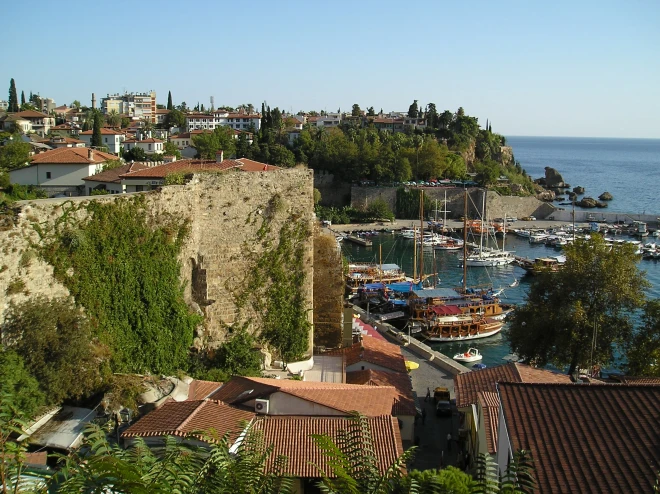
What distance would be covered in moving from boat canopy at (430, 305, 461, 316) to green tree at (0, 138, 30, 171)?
21.8 meters

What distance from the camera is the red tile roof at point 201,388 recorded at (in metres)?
14.8

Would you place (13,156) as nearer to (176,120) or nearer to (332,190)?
(332,190)

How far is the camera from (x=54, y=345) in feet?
42.0

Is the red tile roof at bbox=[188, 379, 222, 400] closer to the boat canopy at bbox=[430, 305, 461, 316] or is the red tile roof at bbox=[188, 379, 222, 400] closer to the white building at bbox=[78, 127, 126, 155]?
the boat canopy at bbox=[430, 305, 461, 316]

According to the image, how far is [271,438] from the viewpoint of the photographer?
1230 centimetres

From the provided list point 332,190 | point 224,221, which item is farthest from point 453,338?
point 332,190

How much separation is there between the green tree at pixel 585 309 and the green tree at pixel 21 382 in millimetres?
14531

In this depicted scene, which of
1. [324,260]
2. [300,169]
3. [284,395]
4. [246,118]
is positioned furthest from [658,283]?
[246,118]

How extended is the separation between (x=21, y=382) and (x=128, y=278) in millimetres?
3351

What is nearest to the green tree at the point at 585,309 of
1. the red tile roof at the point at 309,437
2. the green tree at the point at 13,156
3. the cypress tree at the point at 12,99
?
the red tile roof at the point at 309,437

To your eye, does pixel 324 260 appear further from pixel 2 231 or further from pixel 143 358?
pixel 2 231

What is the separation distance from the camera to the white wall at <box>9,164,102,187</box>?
28328 mm

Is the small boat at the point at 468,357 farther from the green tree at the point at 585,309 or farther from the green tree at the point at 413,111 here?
the green tree at the point at 413,111

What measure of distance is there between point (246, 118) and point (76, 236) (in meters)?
96.9
